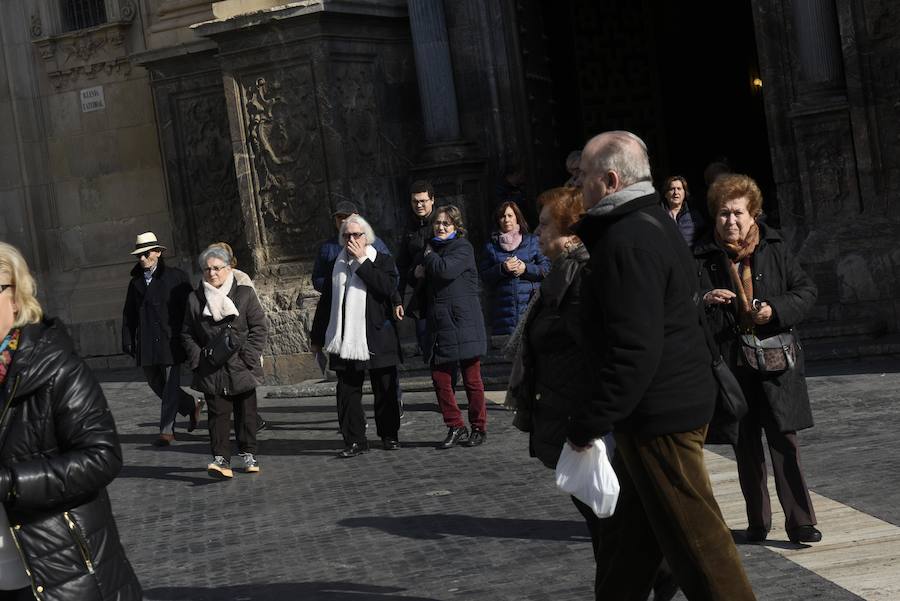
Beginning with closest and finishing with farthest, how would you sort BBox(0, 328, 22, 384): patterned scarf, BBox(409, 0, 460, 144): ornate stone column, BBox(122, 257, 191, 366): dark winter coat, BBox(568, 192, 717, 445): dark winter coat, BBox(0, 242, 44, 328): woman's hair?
BBox(0, 328, 22, 384): patterned scarf < BBox(0, 242, 44, 328): woman's hair < BBox(568, 192, 717, 445): dark winter coat < BBox(122, 257, 191, 366): dark winter coat < BBox(409, 0, 460, 144): ornate stone column

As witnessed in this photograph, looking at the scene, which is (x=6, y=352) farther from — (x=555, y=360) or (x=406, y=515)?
(x=406, y=515)

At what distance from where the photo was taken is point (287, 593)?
690cm

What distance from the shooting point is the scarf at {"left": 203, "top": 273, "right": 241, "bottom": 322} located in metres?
10.5

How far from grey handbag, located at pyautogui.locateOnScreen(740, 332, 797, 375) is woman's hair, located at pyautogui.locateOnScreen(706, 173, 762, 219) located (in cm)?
59

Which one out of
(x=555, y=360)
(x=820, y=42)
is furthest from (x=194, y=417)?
(x=555, y=360)

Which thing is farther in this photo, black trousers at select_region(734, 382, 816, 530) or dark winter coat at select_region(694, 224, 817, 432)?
dark winter coat at select_region(694, 224, 817, 432)

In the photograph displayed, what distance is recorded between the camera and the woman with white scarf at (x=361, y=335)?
35.5 feet

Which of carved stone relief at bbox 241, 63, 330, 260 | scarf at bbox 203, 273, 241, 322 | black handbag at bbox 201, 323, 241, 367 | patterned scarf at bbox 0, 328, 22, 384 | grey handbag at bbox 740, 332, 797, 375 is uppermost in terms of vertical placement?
carved stone relief at bbox 241, 63, 330, 260

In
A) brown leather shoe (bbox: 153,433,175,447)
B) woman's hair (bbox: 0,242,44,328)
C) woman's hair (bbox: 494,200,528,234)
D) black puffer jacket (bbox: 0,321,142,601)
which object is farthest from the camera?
brown leather shoe (bbox: 153,433,175,447)

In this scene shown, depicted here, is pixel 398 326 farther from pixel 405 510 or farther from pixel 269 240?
pixel 269 240

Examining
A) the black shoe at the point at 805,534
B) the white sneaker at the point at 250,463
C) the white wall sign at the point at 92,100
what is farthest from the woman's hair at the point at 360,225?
the white wall sign at the point at 92,100

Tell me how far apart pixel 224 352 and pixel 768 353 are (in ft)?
14.8

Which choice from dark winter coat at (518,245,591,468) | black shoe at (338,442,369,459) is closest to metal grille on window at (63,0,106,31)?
black shoe at (338,442,369,459)

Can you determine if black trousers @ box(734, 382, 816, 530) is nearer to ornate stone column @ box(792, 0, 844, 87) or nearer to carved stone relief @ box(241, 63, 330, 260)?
ornate stone column @ box(792, 0, 844, 87)
